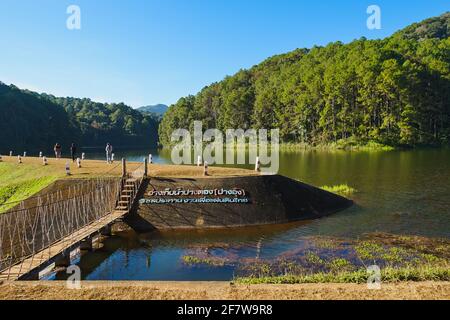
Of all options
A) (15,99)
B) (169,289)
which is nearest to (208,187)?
(169,289)

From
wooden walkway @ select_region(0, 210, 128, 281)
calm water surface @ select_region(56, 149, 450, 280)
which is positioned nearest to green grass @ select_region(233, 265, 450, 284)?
calm water surface @ select_region(56, 149, 450, 280)

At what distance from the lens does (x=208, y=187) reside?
98.6ft

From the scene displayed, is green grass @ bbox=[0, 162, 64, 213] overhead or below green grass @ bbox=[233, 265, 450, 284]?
overhead

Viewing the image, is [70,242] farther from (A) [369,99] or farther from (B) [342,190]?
(A) [369,99]

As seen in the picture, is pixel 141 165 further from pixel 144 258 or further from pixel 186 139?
pixel 186 139

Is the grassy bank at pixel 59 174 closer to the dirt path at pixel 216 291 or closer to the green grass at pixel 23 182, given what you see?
the green grass at pixel 23 182

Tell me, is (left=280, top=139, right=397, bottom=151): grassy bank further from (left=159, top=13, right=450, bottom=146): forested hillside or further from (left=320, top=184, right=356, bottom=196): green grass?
(left=320, top=184, right=356, bottom=196): green grass

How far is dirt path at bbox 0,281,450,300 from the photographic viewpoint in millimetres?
12992

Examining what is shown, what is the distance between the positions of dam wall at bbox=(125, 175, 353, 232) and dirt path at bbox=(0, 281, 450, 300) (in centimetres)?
1410

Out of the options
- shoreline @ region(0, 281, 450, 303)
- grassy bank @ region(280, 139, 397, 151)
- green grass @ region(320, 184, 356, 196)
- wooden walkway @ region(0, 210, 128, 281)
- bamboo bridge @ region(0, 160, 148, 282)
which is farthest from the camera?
grassy bank @ region(280, 139, 397, 151)

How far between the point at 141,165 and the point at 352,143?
8250 centimetres

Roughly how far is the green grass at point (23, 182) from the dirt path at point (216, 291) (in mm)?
17176

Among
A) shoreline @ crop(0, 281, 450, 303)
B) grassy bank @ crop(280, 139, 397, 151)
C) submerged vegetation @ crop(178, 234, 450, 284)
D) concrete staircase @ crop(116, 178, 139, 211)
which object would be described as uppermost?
grassy bank @ crop(280, 139, 397, 151)

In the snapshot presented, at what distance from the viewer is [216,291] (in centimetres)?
1354
